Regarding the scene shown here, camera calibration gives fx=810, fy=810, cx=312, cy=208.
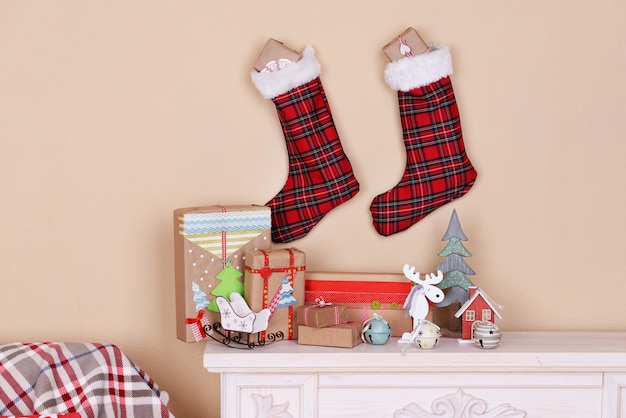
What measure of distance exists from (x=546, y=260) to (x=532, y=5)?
79 cm

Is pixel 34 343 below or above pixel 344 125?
below

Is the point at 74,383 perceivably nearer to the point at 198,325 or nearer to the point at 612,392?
the point at 198,325

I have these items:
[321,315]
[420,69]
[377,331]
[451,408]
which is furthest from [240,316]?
[420,69]

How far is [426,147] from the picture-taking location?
2441 mm

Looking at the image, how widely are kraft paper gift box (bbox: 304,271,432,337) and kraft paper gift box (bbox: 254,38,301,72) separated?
0.65m

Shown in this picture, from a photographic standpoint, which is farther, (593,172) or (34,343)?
(593,172)

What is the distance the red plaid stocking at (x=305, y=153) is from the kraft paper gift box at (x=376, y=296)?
24 centimetres

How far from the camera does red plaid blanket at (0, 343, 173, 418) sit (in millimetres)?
2145

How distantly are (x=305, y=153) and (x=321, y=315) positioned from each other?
506 mm

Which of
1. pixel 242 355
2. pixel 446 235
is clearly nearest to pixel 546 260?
pixel 446 235

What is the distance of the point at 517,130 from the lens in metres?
2.50

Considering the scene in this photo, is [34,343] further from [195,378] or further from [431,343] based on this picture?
[431,343]

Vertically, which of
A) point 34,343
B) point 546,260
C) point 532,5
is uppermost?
point 532,5

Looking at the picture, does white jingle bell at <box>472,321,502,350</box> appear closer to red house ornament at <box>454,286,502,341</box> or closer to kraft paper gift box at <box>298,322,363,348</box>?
red house ornament at <box>454,286,502,341</box>
